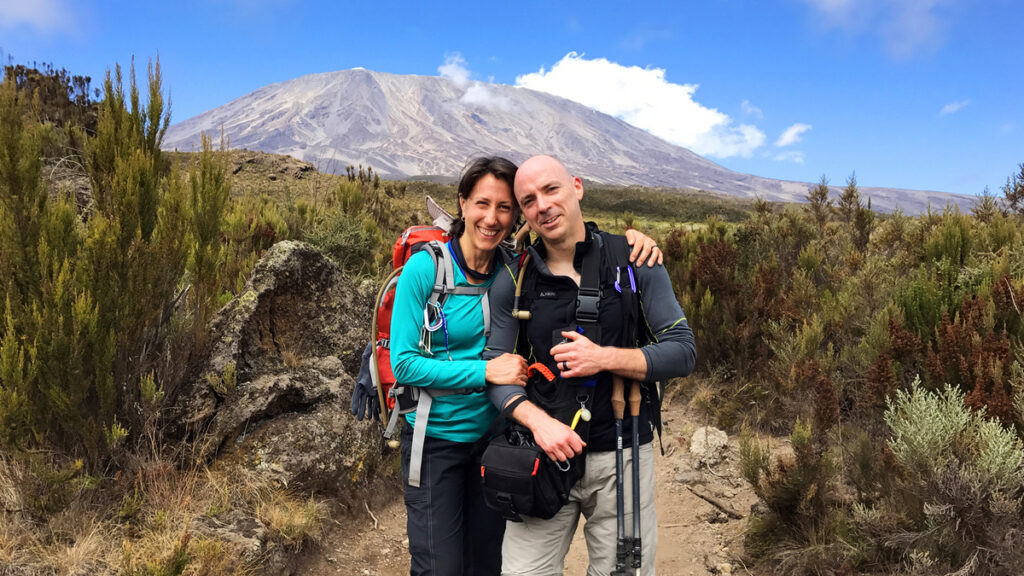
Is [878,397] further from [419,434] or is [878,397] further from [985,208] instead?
[985,208]

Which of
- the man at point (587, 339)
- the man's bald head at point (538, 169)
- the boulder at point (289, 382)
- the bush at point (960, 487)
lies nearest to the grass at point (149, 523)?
the boulder at point (289, 382)

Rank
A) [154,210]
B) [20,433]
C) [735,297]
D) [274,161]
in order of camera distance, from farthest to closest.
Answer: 1. [274,161]
2. [735,297]
3. [154,210]
4. [20,433]

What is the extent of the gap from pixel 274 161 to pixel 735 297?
27.2m

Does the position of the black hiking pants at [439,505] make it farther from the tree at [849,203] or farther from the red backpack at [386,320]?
the tree at [849,203]

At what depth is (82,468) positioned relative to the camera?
10.9 feet

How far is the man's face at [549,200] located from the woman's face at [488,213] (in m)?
0.12

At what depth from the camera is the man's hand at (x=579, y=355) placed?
198 centimetres

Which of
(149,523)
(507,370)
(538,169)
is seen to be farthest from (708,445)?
(149,523)

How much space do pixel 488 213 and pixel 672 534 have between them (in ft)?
9.98

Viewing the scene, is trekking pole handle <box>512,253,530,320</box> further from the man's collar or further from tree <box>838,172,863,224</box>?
tree <box>838,172,863,224</box>

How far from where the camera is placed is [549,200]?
2.16 metres

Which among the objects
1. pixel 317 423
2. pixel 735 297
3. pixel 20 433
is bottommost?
pixel 317 423

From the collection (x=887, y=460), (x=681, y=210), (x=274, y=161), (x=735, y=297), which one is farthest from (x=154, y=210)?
(x=681, y=210)

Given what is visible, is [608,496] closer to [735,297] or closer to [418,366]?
[418,366]
